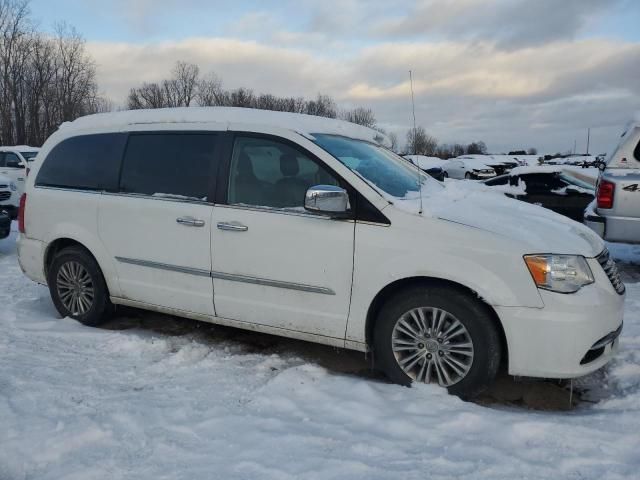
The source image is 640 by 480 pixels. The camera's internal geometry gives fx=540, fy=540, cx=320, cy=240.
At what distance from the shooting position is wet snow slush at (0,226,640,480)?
263 centimetres

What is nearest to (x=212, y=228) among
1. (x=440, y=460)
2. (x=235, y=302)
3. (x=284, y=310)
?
(x=235, y=302)

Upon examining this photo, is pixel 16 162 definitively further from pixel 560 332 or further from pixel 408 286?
pixel 560 332

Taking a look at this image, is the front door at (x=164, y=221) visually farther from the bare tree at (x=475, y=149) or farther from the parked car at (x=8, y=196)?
the bare tree at (x=475, y=149)

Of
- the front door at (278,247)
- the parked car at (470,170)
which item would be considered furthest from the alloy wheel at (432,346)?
the parked car at (470,170)

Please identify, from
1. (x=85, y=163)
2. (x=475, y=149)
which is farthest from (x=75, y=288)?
(x=475, y=149)

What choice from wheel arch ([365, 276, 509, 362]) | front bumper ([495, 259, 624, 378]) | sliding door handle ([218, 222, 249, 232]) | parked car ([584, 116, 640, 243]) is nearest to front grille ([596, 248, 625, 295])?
front bumper ([495, 259, 624, 378])

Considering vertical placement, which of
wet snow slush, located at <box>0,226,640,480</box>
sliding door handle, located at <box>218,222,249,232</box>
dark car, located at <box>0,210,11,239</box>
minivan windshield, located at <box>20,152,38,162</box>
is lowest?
wet snow slush, located at <box>0,226,640,480</box>

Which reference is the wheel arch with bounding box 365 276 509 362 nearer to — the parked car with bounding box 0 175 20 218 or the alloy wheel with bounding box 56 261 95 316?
the alloy wheel with bounding box 56 261 95 316

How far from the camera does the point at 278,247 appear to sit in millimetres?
3840

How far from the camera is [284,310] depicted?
3906 mm

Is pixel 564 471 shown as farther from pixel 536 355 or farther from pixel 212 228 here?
pixel 212 228

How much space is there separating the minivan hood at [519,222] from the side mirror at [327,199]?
0.58m

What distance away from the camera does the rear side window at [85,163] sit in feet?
15.5

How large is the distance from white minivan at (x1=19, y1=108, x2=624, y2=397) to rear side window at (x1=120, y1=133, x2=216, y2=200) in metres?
0.01
